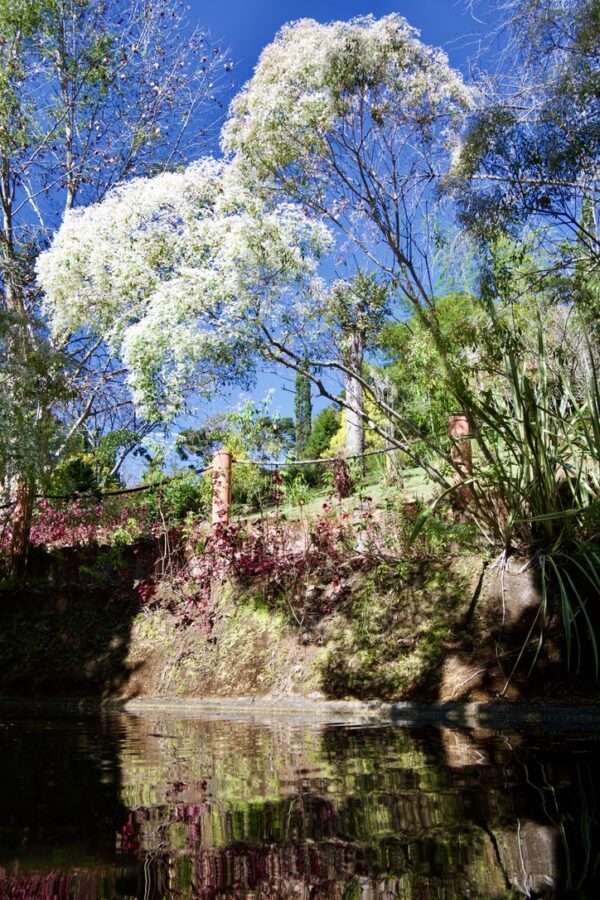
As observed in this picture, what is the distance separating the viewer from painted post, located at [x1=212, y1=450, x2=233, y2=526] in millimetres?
7801

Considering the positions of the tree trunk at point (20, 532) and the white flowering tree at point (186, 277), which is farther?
the tree trunk at point (20, 532)

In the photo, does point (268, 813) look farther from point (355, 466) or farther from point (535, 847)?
point (355, 466)

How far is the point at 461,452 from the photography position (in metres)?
5.68

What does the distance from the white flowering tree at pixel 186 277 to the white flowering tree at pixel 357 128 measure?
350 millimetres

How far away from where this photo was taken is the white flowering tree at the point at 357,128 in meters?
6.36

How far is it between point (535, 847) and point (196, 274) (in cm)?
564

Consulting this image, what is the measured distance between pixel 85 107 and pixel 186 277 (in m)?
6.13

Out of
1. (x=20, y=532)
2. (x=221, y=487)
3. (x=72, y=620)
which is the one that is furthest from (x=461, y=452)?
(x=20, y=532)

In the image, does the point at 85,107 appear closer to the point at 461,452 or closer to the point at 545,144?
the point at 545,144

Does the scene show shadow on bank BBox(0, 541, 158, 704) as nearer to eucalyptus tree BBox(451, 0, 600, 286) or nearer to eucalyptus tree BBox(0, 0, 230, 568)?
eucalyptus tree BBox(0, 0, 230, 568)

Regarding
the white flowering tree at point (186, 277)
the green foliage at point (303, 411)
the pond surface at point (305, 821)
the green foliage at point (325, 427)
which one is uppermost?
the green foliage at point (303, 411)

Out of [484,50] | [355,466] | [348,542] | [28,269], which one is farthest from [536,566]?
[28,269]

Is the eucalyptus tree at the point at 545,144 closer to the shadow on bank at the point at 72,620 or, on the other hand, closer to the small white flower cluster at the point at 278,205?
the small white flower cluster at the point at 278,205

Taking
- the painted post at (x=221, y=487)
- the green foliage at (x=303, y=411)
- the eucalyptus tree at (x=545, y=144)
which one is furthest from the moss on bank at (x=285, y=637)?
the green foliage at (x=303, y=411)
